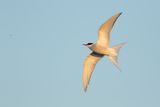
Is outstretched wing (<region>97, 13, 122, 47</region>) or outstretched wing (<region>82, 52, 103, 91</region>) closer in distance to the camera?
outstretched wing (<region>97, 13, 122, 47</region>)

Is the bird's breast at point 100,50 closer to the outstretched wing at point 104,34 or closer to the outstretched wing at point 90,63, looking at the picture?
the outstretched wing at point 104,34

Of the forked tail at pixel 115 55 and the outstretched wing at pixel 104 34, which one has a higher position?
the outstretched wing at pixel 104 34

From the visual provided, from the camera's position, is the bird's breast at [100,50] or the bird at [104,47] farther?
the bird's breast at [100,50]

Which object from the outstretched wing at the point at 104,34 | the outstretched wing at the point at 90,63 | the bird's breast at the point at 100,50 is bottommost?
the outstretched wing at the point at 90,63

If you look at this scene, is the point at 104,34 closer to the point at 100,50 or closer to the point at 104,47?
the point at 104,47

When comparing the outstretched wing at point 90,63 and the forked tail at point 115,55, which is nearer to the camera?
the forked tail at point 115,55

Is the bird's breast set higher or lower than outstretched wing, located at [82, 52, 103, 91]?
higher

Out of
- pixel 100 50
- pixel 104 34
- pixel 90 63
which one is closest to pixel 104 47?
pixel 100 50

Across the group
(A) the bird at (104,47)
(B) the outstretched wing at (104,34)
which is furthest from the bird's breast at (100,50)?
(B) the outstretched wing at (104,34)

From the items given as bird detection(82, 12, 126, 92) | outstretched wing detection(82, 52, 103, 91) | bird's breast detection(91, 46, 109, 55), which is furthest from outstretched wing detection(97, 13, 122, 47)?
outstretched wing detection(82, 52, 103, 91)

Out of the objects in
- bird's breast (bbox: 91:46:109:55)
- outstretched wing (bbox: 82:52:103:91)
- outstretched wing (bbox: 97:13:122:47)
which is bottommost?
outstretched wing (bbox: 82:52:103:91)

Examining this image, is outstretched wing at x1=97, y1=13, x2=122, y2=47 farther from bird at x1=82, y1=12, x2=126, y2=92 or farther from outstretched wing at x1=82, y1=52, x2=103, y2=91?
outstretched wing at x1=82, y1=52, x2=103, y2=91

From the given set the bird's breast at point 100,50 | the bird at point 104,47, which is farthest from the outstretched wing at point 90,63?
the bird's breast at point 100,50

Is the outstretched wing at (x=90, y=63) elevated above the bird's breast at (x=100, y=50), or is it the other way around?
the bird's breast at (x=100, y=50)
